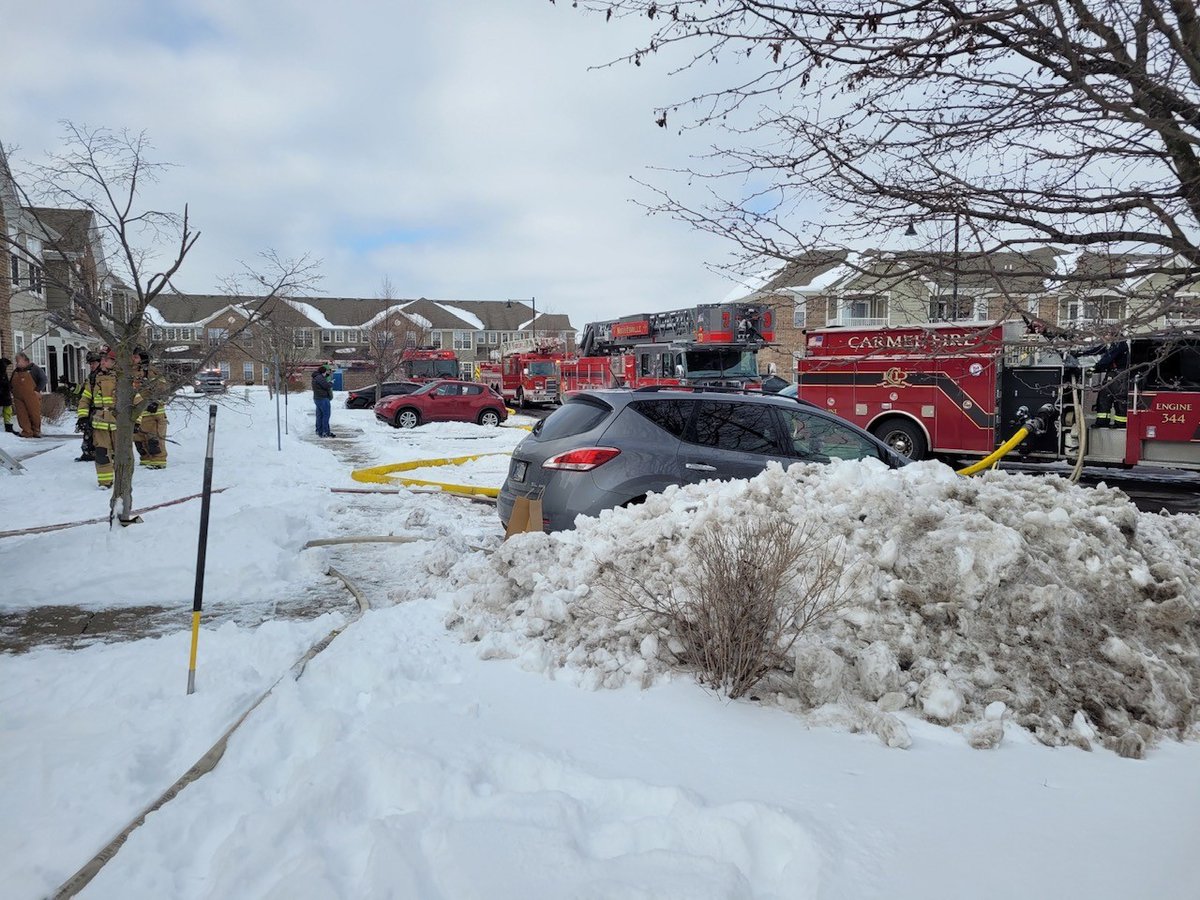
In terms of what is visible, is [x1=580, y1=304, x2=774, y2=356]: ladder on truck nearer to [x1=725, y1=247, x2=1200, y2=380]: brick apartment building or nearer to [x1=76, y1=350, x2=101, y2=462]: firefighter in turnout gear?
[x1=76, y1=350, x2=101, y2=462]: firefighter in turnout gear

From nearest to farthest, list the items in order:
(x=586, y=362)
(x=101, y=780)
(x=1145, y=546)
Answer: (x=101, y=780), (x=1145, y=546), (x=586, y=362)

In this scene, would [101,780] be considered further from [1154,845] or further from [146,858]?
[1154,845]

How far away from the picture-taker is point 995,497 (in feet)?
16.2

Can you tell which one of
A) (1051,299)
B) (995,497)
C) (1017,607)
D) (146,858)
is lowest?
(146,858)

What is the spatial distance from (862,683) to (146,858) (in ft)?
9.72

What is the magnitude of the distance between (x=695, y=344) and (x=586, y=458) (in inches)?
609

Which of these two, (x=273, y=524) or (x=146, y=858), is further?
(x=273, y=524)

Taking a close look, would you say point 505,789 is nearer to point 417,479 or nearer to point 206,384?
point 417,479

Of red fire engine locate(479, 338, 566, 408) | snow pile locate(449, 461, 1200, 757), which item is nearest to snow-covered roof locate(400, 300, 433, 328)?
red fire engine locate(479, 338, 566, 408)

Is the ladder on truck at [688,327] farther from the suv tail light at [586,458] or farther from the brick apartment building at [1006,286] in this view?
the brick apartment building at [1006,286]

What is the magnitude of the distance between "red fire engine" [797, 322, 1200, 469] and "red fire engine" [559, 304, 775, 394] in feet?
10.2

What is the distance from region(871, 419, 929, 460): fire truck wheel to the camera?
15.3 meters

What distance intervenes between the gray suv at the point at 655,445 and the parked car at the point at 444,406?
19172mm

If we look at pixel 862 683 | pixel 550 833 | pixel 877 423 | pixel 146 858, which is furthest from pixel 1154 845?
pixel 877 423
